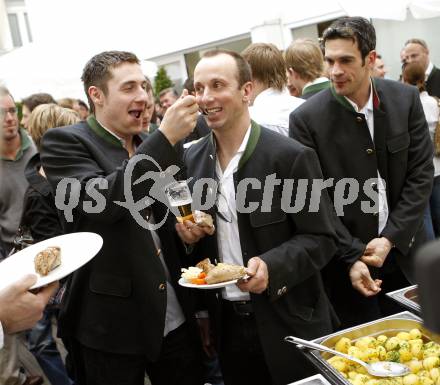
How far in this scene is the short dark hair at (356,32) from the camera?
2.42 meters

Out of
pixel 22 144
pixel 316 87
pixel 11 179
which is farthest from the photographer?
pixel 22 144

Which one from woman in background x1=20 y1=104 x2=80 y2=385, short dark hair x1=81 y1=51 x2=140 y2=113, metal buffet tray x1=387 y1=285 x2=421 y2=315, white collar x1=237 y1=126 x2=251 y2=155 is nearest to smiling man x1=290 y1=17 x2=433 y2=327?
metal buffet tray x1=387 y1=285 x2=421 y2=315

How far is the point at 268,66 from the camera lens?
3330 mm

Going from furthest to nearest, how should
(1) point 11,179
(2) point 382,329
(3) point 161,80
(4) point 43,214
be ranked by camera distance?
1. (3) point 161,80
2. (1) point 11,179
3. (4) point 43,214
4. (2) point 382,329

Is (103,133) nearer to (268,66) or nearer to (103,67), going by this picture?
(103,67)

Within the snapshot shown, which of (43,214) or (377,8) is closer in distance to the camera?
(43,214)

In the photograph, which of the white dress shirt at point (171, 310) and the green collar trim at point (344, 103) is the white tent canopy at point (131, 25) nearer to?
the green collar trim at point (344, 103)

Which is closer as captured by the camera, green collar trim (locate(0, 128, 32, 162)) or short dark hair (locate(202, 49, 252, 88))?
short dark hair (locate(202, 49, 252, 88))

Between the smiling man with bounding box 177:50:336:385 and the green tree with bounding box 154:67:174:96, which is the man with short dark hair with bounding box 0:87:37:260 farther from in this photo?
the green tree with bounding box 154:67:174:96

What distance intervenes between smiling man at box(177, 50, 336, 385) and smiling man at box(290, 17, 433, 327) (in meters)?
0.42

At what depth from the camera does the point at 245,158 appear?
204cm

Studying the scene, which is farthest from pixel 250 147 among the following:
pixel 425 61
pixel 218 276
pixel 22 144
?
pixel 425 61

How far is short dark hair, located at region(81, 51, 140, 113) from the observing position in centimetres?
218

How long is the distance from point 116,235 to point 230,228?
48 centimetres
